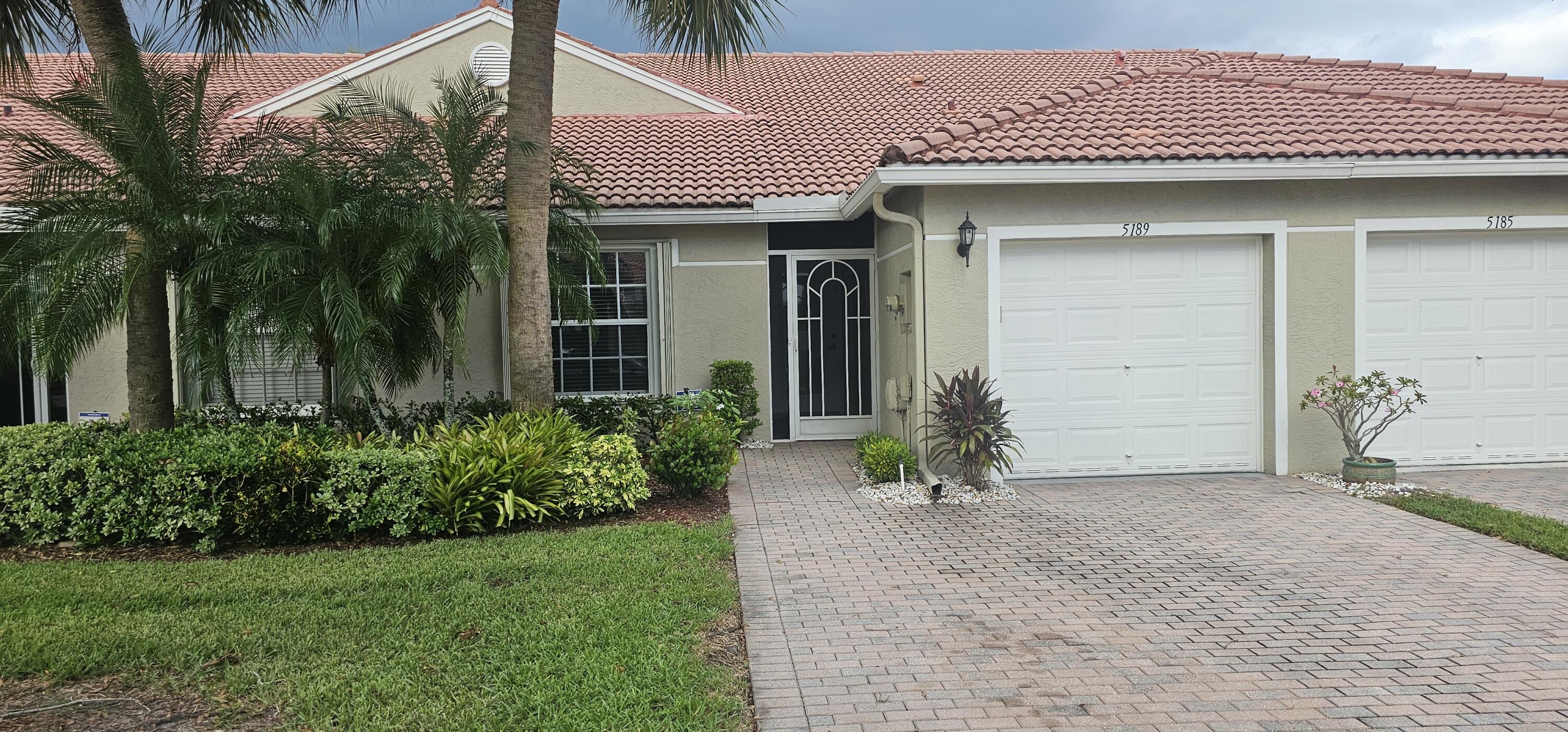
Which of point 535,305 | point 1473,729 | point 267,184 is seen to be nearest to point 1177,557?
point 1473,729

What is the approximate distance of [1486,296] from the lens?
923cm

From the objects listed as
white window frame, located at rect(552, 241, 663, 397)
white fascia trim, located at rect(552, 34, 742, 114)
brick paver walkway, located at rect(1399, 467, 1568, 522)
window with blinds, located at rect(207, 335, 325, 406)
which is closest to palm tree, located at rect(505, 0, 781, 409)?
white window frame, located at rect(552, 241, 663, 397)

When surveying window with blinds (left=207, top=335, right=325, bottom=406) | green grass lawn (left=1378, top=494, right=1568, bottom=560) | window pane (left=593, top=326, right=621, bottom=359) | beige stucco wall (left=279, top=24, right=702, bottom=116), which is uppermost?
beige stucco wall (left=279, top=24, right=702, bottom=116)

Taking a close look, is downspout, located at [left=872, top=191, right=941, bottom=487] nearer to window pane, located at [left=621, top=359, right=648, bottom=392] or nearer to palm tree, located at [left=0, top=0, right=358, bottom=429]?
window pane, located at [left=621, top=359, right=648, bottom=392]

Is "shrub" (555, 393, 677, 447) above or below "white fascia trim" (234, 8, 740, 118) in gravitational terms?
below

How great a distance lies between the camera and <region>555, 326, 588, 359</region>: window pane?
455 inches

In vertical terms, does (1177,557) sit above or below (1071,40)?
below

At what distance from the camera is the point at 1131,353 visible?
911cm

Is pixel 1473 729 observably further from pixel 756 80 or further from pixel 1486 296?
pixel 756 80

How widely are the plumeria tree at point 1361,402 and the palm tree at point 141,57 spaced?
376 inches

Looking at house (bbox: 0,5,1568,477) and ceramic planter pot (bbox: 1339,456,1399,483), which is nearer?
ceramic planter pot (bbox: 1339,456,1399,483)

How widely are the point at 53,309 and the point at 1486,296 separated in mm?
12406

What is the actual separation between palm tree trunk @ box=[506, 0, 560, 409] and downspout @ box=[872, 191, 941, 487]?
3.04m

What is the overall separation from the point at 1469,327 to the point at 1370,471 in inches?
78.0
